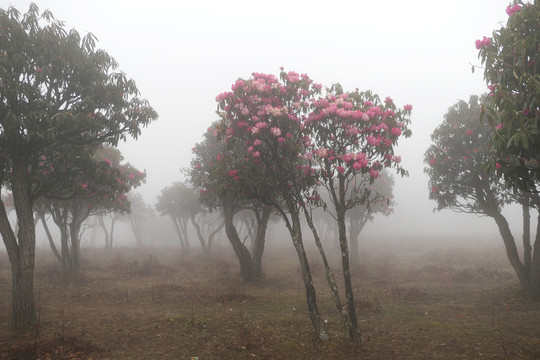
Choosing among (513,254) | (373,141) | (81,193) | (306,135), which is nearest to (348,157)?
(373,141)

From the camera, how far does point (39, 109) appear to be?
8703 millimetres

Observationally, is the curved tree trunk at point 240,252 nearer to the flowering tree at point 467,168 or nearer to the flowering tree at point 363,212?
the flowering tree at point 363,212

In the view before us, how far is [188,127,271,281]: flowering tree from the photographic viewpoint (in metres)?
9.27

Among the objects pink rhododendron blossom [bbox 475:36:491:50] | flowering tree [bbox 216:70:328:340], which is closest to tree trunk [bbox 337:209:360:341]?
flowering tree [bbox 216:70:328:340]

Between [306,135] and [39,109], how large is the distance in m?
7.57

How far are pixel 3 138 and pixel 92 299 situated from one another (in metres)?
7.09

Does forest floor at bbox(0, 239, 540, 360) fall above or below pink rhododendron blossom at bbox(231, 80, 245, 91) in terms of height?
below

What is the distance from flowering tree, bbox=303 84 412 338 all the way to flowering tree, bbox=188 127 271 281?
2.57 m

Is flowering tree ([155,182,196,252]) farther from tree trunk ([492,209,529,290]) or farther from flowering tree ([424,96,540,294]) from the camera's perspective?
tree trunk ([492,209,529,290])

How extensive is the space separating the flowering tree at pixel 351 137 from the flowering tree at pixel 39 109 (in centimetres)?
672

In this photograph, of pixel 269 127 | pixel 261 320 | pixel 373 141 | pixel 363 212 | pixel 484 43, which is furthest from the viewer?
pixel 363 212

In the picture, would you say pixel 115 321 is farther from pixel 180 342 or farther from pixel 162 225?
pixel 162 225

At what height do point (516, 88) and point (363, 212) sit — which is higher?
point (516, 88)

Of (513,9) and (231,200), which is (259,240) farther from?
(513,9)
